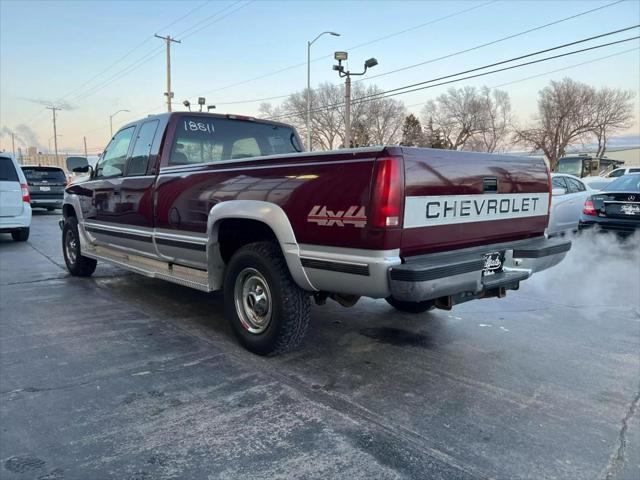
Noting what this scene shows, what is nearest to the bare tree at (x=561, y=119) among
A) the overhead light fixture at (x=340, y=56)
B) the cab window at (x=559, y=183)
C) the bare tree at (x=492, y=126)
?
the bare tree at (x=492, y=126)

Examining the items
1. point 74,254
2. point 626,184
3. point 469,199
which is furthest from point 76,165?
point 626,184

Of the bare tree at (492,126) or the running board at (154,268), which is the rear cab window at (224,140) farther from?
the bare tree at (492,126)

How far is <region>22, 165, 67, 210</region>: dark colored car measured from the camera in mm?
16375

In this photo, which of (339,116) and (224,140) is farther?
(339,116)

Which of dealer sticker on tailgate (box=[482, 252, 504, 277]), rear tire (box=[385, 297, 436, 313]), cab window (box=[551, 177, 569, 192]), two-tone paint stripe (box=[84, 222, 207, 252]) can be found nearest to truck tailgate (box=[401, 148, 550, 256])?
dealer sticker on tailgate (box=[482, 252, 504, 277])

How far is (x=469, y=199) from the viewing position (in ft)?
11.5

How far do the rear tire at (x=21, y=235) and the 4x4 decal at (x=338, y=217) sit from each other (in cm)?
957

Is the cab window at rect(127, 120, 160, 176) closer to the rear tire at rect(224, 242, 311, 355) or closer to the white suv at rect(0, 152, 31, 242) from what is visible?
the rear tire at rect(224, 242, 311, 355)

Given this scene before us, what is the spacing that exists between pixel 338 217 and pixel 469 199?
105cm

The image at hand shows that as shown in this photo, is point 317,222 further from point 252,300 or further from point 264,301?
point 252,300

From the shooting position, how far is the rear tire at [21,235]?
10508mm

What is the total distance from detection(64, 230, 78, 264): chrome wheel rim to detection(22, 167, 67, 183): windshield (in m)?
11.1

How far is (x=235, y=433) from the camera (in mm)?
2736

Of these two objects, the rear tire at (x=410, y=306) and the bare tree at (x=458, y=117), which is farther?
the bare tree at (x=458, y=117)
